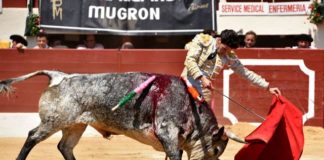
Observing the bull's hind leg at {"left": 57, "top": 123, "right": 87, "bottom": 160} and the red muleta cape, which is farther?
the bull's hind leg at {"left": 57, "top": 123, "right": 87, "bottom": 160}

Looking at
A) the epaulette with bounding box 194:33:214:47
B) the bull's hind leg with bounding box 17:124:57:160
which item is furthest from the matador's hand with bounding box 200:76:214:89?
the bull's hind leg with bounding box 17:124:57:160

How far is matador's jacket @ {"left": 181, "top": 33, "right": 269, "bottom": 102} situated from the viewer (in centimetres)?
507

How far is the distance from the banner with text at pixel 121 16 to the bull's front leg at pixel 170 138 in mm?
5603

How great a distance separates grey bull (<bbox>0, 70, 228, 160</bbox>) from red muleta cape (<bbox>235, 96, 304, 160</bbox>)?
10.5 inches

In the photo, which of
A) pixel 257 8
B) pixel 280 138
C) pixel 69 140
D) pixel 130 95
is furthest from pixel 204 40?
pixel 257 8

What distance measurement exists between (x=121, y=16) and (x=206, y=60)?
5513 mm

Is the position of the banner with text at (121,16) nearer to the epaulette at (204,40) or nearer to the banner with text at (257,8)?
Answer: the banner with text at (257,8)

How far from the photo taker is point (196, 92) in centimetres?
514

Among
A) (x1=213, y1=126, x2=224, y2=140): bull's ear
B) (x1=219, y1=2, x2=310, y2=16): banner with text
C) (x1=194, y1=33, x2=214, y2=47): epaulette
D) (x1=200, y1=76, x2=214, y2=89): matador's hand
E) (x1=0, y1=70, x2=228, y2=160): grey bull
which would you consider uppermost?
(x1=219, y1=2, x2=310, y2=16): banner with text

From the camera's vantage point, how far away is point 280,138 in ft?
17.5

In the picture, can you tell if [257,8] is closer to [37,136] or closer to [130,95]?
[130,95]

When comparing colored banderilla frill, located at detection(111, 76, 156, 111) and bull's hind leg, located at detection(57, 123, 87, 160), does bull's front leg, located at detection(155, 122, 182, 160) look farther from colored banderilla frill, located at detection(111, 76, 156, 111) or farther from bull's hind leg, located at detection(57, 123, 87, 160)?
bull's hind leg, located at detection(57, 123, 87, 160)

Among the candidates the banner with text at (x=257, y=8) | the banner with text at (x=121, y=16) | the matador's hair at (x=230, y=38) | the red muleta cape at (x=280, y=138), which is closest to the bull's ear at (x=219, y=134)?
the red muleta cape at (x=280, y=138)

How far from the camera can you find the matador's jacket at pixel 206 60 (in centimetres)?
507
